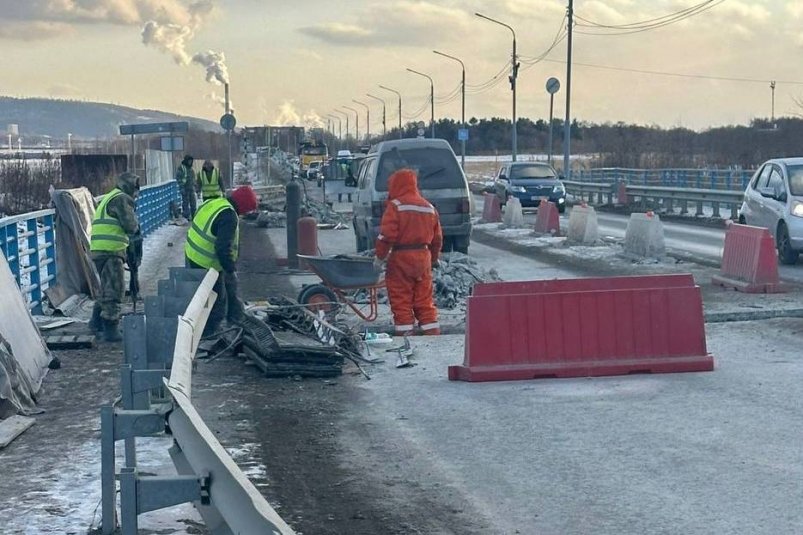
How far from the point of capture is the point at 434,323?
45.0 feet

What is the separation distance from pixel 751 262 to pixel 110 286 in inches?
341

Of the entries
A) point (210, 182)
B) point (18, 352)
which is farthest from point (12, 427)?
point (210, 182)

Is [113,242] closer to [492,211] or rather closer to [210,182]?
[210,182]

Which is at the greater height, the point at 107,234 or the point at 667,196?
the point at 107,234

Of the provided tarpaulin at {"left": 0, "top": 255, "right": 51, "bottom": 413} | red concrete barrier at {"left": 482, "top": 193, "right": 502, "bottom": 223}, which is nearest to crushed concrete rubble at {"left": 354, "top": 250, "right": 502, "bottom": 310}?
tarpaulin at {"left": 0, "top": 255, "right": 51, "bottom": 413}

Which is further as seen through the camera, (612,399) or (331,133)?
(331,133)

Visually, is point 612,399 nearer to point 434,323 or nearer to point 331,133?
point 434,323

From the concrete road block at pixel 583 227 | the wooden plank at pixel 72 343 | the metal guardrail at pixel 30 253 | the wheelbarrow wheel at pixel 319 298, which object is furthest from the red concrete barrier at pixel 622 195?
the wooden plank at pixel 72 343

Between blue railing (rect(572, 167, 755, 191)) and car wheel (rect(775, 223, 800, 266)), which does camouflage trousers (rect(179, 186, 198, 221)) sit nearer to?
blue railing (rect(572, 167, 755, 191))

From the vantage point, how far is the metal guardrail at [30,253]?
15.2 meters

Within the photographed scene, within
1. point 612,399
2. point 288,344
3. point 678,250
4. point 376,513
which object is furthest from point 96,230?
point 678,250

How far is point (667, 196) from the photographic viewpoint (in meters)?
39.2

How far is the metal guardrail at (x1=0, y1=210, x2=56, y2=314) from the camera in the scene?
49.9 feet

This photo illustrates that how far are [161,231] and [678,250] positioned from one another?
15.7m
